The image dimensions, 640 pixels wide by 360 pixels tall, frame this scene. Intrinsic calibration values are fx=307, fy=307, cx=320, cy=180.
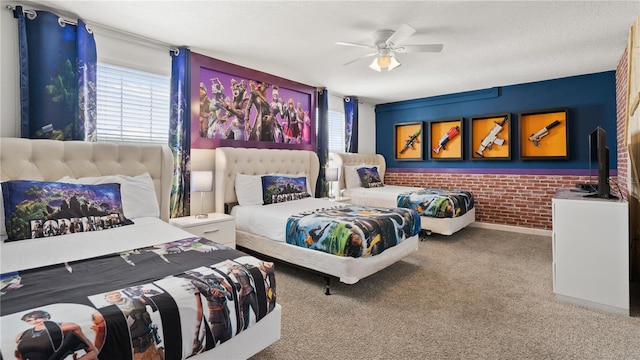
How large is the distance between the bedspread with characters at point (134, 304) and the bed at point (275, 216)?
1.11 m

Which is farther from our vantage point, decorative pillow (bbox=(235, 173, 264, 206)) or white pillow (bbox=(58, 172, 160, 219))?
decorative pillow (bbox=(235, 173, 264, 206))

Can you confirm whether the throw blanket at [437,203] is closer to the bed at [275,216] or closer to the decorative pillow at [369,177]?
the decorative pillow at [369,177]

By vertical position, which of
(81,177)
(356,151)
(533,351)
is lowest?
(533,351)

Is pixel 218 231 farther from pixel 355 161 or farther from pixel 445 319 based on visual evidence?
pixel 355 161

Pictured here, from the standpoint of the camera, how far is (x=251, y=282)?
165 cm

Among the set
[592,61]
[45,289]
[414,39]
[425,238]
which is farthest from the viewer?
[425,238]

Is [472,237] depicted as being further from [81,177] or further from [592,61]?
[81,177]

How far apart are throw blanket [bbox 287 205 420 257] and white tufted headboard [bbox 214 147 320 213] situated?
4.21 ft

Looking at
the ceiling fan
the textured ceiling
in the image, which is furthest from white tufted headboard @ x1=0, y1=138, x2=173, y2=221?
the ceiling fan

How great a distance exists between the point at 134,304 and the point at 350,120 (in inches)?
224

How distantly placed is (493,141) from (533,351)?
446 centimetres

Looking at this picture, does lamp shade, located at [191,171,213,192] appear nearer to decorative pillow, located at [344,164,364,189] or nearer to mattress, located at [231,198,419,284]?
mattress, located at [231,198,419,284]

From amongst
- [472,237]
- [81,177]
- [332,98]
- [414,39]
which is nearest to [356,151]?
[332,98]

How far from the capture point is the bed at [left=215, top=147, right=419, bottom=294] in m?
2.81
